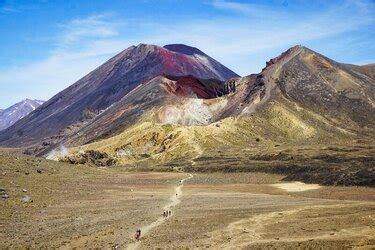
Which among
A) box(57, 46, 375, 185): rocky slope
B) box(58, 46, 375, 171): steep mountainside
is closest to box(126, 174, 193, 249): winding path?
box(57, 46, 375, 185): rocky slope

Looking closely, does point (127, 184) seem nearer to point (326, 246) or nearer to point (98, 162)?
point (98, 162)

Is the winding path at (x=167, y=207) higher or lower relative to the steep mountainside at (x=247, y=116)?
lower

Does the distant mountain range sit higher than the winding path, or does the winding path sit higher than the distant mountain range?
the distant mountain range

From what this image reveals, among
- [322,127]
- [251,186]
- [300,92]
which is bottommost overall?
[251,186]

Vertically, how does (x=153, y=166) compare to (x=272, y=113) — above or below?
→ below

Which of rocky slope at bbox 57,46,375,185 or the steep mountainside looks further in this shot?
the steep mountainside

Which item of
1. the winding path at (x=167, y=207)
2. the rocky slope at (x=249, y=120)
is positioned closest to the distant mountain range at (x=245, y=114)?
the rocky slope at (x=249, y=120)

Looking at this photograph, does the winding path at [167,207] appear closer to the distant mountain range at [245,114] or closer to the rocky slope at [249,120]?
the rocky slope at [249,120]

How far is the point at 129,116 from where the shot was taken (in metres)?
171

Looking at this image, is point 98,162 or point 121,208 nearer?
point 121,208

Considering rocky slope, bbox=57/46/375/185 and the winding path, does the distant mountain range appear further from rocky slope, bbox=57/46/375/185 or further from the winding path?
the winding path

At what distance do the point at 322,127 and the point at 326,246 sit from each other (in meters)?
119

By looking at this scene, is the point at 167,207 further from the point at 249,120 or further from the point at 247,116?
the point at 247,116

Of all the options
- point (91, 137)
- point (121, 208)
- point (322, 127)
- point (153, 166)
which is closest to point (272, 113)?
point (322, 127)
